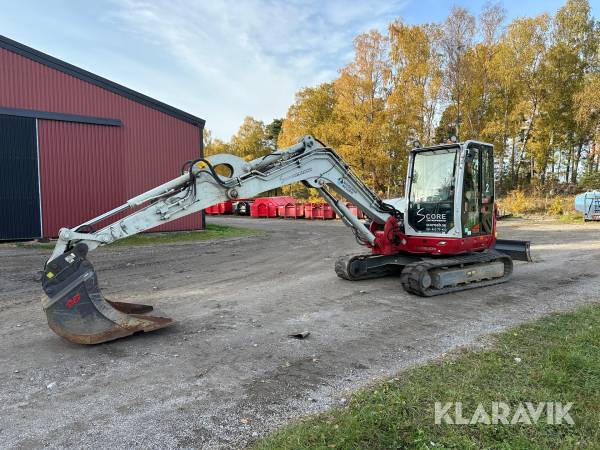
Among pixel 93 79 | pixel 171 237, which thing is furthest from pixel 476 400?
pixel 93 79

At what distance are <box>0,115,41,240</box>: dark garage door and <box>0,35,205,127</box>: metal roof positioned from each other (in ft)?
7.03

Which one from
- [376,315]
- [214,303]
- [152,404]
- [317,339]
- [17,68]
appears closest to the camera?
[152,404]

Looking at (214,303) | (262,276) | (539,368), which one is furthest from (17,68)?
(539,368)

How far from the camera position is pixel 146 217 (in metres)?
5.44

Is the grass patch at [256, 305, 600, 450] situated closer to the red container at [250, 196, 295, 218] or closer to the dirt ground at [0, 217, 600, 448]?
the dirt ground at [0, 217, 600, 448]

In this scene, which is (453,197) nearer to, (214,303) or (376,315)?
(376,315)

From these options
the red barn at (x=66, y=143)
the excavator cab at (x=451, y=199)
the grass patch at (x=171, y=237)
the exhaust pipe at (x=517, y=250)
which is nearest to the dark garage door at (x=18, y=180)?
the red barn at (x=66, y=143)

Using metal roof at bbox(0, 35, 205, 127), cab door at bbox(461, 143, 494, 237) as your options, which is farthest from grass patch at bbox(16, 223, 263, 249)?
cab door at bbox(461, 143, 494, 237)

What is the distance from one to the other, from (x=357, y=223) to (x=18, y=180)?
12.2 meters

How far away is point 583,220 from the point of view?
23.2 m

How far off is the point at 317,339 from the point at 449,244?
3.72 metres

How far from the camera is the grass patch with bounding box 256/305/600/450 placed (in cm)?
303

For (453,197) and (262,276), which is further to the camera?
(262,276)

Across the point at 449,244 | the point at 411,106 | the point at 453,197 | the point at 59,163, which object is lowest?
the point at 449,244
